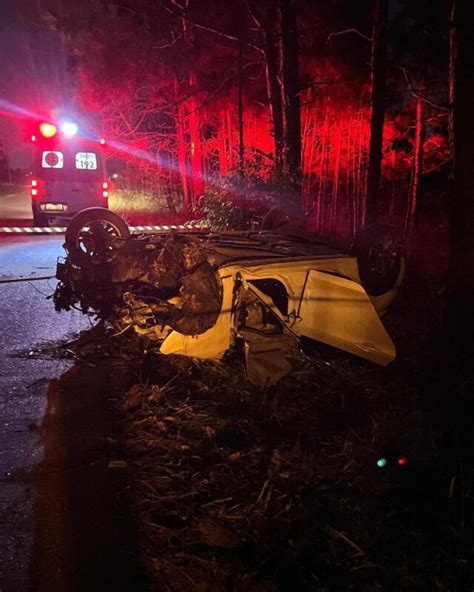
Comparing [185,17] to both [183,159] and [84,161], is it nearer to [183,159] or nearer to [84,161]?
[84,161]

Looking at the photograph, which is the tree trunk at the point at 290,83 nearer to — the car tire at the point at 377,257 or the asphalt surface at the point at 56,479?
the car tire at the point at 377,257

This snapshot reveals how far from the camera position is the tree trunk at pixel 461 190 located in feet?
18.4

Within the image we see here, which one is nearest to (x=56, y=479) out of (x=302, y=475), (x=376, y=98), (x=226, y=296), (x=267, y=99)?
(x=302, y=475)

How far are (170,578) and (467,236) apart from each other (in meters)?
4.82

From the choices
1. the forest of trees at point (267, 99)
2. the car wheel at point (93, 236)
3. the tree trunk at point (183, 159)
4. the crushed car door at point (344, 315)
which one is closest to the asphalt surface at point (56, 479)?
the car wheel at point (93, 236)

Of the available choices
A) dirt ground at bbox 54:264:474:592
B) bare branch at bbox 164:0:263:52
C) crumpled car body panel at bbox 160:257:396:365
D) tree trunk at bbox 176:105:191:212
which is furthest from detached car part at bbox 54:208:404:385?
tree trunk at bbox 176:105:191:212

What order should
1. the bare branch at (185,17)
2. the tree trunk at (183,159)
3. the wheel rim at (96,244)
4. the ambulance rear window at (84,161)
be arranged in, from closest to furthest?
the wheel rim at (96,244), the ambulance rear window at (84,161), the bare branch at (185,17), the tree trunk at (183,159)

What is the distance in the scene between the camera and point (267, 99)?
19047 millimetres

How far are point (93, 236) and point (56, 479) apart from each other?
278 cm

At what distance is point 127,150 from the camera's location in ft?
74.4

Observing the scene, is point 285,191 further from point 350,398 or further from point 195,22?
point 350,398

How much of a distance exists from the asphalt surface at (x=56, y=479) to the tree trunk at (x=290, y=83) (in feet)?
27.5

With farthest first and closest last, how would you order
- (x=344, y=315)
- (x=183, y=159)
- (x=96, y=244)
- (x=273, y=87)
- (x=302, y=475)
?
(x=183, y=159) → (x=273, y=87) → (x=96, y=244) → (x=344, y=315) → (x=302, y=475)

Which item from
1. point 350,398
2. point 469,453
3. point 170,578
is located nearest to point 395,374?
point 350,398
